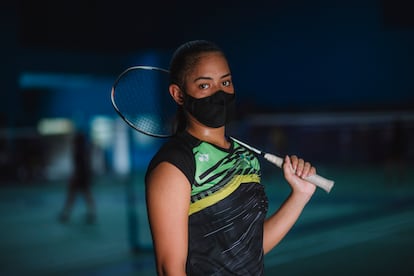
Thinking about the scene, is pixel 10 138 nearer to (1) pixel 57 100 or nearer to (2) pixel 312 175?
(1) pixel 57 100

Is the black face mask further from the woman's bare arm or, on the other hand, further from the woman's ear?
the woman's bare arm

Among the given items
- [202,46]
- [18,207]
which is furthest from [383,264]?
[18,207]

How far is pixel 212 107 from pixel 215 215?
372 mm

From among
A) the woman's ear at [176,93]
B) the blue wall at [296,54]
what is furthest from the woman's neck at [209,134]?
the blue wall at [296,54]

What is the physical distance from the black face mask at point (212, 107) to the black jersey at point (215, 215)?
85mm

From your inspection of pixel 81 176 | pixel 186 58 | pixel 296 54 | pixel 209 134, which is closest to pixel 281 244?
pixel 81 176

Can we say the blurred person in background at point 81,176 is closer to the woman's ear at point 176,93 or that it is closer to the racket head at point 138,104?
the racket head at point 138,104

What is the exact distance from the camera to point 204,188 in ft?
7.75

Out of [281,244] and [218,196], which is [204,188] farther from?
[281,244]

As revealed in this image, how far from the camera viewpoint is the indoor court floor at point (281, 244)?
8188 millimetres

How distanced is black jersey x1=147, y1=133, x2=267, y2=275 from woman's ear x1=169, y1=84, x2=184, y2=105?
0.47 feet

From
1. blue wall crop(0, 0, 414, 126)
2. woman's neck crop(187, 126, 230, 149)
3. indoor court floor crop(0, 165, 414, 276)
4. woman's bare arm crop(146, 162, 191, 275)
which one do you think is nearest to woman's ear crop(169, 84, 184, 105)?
woman's neck crop(187, 126, 230, 149)

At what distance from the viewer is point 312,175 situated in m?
2.62

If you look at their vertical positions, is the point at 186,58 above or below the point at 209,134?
above
